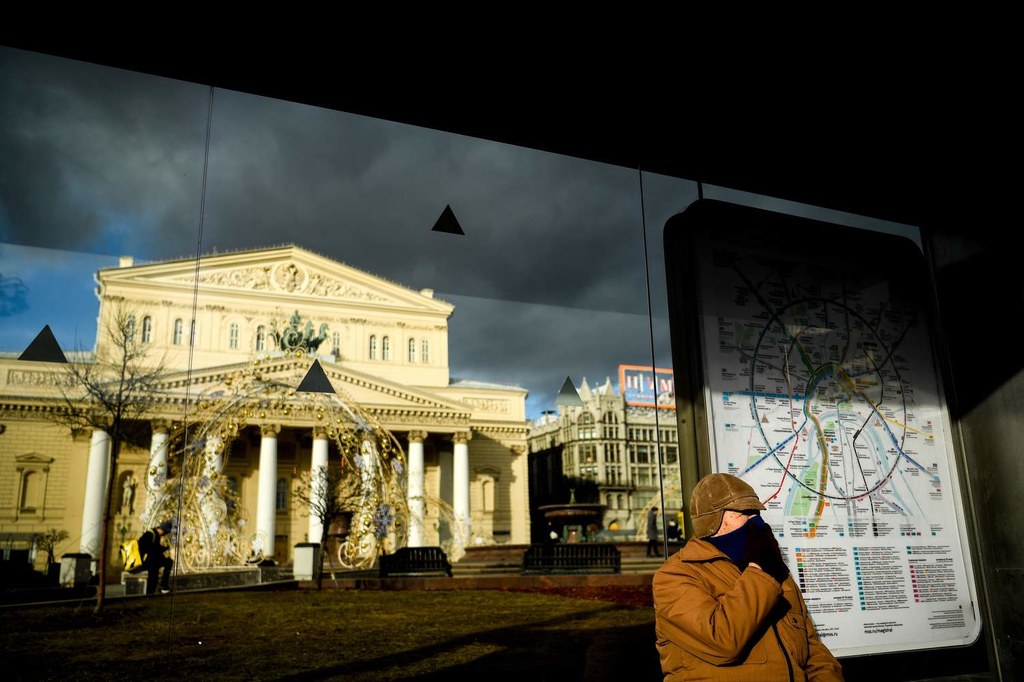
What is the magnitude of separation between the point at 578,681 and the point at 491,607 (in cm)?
677

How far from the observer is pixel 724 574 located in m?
2.03

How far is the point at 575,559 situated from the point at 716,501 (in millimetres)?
16935

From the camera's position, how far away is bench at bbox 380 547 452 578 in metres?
19.7

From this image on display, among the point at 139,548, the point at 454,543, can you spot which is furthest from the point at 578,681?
the point at 454,543

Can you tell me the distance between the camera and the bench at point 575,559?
58.4 feet

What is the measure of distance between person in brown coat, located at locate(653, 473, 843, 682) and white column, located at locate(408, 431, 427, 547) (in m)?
30.0

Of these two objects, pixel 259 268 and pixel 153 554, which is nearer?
pixel 259 268

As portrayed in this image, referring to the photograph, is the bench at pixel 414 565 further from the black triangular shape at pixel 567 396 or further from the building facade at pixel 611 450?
the building facade at pixel 611 450

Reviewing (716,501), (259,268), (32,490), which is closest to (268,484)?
(32,490)

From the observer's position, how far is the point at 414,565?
786 inches

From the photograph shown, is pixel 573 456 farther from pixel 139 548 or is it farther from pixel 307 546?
pixel 139 548

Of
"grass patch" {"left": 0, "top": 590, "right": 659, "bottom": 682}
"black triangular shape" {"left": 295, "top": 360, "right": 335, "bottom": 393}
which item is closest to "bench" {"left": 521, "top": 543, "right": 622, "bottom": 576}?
"grass patch" {"left": 0, "top": 590, "right": 659, "bottom": 682}

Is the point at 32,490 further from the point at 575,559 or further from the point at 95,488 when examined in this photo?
the point at 575,559

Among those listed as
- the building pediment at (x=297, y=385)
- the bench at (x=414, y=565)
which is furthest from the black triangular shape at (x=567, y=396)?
the bench at (x=414, y=565)
